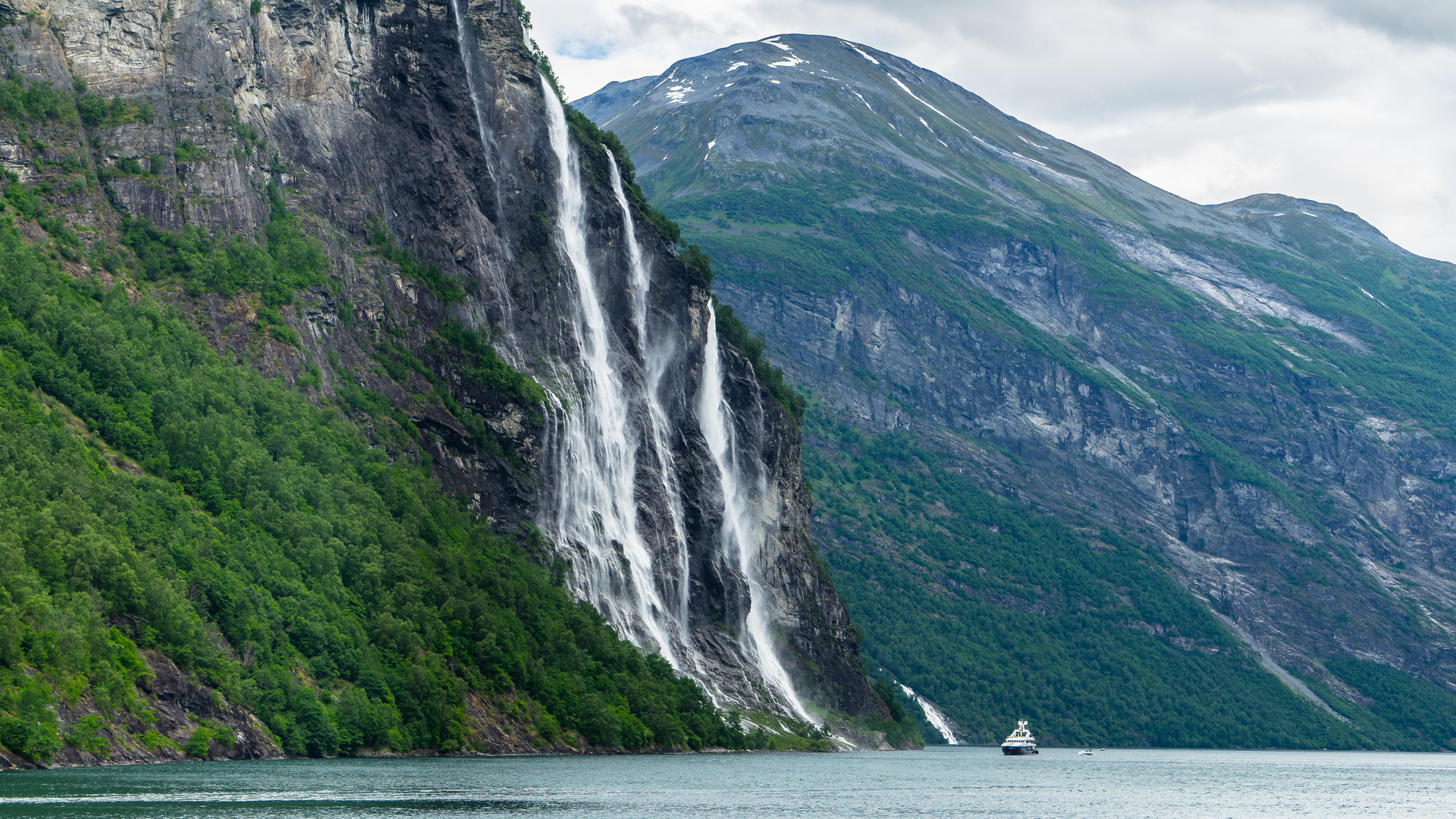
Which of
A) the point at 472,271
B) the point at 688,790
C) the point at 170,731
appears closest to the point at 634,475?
the point at 472,271

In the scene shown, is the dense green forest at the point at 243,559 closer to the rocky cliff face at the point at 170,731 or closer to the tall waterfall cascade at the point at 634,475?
the rocky cliff face at the point at 170,731

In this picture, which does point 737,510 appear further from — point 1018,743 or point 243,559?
point 243,559

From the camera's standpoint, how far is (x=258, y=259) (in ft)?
392

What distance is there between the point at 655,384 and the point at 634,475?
12.8 m

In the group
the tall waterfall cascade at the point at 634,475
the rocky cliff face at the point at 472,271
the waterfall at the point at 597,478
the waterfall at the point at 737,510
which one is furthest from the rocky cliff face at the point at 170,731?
the waterfall at the point at 737,510

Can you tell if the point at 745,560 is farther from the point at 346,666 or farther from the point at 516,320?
the point at 346,666

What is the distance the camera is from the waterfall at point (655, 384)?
143m

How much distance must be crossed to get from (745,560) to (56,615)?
290 feet

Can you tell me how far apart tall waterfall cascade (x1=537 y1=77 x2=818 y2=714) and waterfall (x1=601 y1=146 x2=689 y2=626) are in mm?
151

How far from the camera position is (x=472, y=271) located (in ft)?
454

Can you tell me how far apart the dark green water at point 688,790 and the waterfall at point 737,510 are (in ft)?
42.5

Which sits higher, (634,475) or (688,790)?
(634,475)

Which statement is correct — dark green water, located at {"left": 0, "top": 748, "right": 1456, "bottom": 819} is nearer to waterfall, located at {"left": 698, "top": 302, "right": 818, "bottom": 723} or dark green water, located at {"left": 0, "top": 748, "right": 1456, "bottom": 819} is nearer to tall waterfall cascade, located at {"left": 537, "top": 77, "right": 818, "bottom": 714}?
waterfall, located at {"left": 698, "top": 302, "right": 818, "bottom": 723}

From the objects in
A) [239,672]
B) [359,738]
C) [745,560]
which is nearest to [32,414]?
[239,672]
